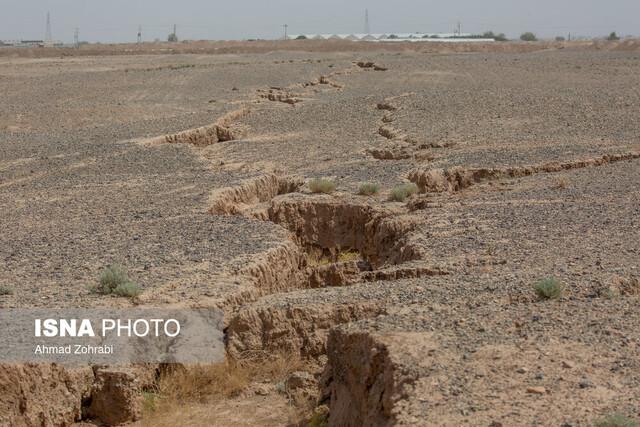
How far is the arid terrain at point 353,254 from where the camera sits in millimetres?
6648

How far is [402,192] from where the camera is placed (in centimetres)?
1340

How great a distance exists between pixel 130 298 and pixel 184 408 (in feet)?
4.39

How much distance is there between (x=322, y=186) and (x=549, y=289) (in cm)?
645

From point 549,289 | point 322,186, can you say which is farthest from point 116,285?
point 322,186

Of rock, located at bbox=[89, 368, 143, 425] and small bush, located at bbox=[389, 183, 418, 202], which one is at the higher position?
small bush, located at bbox=[389, 183, 418, 202]

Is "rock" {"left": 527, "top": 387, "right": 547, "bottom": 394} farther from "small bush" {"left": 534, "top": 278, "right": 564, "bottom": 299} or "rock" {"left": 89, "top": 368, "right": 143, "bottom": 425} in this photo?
"rock" {"left": 89, "top": 368, "right": 143, "bottom": 425}

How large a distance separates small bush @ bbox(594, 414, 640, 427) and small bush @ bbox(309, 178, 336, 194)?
8768 mm

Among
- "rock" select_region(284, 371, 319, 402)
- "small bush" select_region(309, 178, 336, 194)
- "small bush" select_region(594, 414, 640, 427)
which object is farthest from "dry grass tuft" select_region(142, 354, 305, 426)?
"small bush" select_region(309, 178, 336, 194)

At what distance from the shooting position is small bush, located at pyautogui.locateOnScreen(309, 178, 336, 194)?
1392 cm

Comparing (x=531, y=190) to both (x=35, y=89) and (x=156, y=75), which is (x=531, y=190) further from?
(x=156, y=75)

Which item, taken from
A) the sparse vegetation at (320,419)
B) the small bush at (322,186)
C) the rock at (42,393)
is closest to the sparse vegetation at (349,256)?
the small bush at (322,186)

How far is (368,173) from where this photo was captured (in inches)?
609

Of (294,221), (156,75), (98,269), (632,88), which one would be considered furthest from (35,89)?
(98,269)

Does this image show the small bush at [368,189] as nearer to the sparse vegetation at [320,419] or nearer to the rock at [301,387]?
the rock at [301,387]
